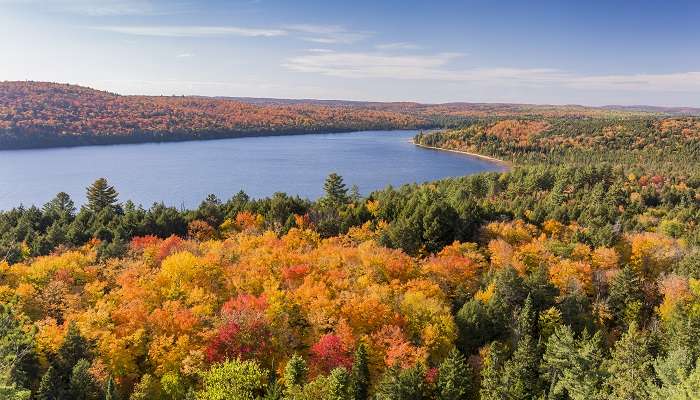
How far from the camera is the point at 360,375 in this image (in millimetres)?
26266

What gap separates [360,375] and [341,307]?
6.08 metres

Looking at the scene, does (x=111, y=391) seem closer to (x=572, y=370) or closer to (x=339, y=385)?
(x=339, y=385)

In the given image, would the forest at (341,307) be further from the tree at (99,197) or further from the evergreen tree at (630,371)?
the tree at (99,197)

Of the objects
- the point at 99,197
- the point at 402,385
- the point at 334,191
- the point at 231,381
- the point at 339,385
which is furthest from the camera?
the point at 334,191

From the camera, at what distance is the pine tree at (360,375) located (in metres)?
25.8

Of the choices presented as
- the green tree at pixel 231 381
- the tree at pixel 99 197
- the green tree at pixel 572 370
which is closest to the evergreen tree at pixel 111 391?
the green tree at pixel 231 381

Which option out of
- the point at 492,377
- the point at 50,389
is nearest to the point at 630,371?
the point at 492,377

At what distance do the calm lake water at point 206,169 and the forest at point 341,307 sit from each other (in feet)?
142

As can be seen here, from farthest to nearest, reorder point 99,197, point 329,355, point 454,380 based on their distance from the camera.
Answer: point 99,197
point 329,355
point 454,380

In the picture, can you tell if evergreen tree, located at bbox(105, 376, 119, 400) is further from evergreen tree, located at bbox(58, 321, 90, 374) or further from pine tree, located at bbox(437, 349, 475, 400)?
pine tree, located at bbox(437, 349, 475, 400)

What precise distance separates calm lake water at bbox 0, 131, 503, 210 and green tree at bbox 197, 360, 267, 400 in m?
68.9

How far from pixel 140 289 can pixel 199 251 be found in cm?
977

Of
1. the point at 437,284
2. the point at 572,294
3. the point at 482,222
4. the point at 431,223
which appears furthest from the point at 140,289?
the point at 482,222

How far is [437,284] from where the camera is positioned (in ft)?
119
